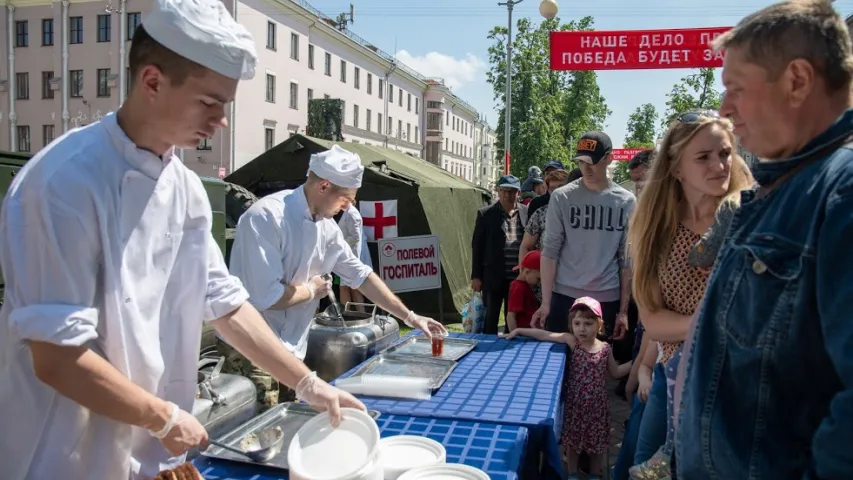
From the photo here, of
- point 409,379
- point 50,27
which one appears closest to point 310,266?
point 409,379

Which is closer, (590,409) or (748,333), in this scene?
(748,333)

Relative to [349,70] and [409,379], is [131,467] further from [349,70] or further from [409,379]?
[349,70]

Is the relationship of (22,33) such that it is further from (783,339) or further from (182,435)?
(783,339)

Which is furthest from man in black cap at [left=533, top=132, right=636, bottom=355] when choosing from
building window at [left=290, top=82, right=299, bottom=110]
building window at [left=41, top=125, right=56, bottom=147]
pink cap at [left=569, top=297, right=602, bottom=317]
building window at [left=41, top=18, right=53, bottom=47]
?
building window at [left=41, top=18, right=53, bottom=47]

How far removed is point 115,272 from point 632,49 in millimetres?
7163

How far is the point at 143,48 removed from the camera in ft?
4.20

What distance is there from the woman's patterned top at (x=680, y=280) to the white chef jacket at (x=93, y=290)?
60.6 inches

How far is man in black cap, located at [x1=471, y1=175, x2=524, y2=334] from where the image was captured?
5.43 meters

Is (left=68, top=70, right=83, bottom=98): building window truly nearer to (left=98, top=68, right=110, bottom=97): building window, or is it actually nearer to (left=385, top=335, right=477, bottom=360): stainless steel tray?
(left=98, top=68, right=110, bottom=97): building window

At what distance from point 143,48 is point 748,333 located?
1.30m

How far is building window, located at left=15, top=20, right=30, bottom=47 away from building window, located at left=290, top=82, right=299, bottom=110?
13.6 metres

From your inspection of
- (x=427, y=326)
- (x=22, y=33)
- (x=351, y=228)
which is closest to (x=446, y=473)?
(x=427, y=326)

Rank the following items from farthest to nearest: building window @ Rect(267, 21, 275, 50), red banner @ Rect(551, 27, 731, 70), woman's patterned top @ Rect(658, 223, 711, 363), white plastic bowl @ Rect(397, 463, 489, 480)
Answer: building window @ Rect(267, 21, 275, 50) < red banner @ Rect(551, 27, 731, 70) < woman's patterned top @ Rect(658, 223, 711, 363) < white plastic bowl @ Rect(397, 463, 489, 480)

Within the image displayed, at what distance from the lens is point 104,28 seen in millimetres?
29484
